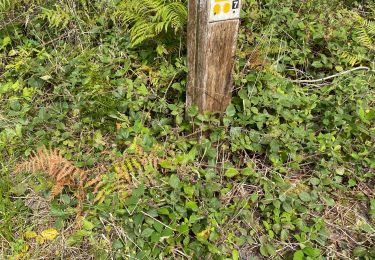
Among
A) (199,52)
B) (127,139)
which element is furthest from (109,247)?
(199,52)

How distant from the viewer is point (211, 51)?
6.69 feet

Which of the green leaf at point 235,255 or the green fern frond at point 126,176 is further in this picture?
the green fern frond at point 126,176

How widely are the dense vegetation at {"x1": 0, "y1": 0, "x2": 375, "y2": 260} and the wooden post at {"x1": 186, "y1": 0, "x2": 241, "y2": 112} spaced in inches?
4.8

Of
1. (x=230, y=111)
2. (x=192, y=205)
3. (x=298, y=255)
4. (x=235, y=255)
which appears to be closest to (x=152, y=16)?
(x=230, y=111)

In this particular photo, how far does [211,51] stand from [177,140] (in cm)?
66

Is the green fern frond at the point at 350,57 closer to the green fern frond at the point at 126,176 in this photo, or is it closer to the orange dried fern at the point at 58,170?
the green fern frond at the point at 126,176

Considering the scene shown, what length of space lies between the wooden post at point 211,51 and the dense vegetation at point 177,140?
12cm

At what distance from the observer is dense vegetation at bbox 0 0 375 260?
203cm

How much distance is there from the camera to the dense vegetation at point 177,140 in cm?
203

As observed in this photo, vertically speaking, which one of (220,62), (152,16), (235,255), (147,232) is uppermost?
(152,16)

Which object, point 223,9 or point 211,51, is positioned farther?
point 211,51

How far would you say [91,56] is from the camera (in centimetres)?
299

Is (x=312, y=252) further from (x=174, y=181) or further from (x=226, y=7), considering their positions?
(x=226, y=7)

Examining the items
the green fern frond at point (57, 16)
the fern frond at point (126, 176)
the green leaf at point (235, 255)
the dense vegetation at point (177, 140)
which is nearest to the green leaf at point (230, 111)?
the dense vegetation at point (177, 140)
